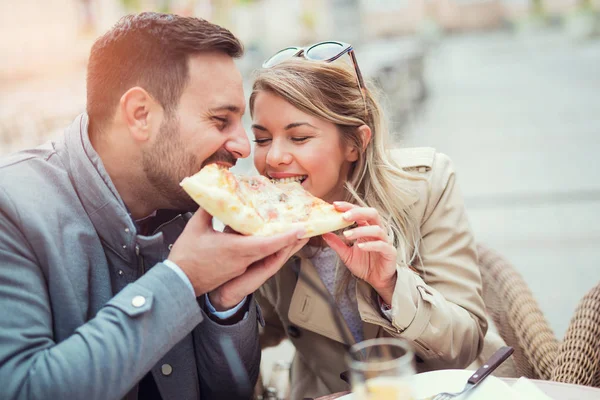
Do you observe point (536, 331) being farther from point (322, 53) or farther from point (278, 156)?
point (322, 53)

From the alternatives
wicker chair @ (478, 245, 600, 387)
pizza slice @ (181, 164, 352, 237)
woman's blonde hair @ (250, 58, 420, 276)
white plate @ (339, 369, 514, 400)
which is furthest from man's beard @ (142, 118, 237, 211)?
wicker chair @ (478, 245, 600, 387)

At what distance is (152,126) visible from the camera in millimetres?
1994

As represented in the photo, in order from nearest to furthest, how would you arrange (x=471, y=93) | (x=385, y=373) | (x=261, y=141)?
(x=385, y=373) < (x=261, y=141) < (x=471, y=93)

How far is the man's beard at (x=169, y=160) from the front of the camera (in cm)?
199

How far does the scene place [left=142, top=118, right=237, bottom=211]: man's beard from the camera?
1.99 metres

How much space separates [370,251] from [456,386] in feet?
1.80

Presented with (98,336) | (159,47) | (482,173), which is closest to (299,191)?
(159,47)

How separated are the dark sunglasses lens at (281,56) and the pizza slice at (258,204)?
0.57m

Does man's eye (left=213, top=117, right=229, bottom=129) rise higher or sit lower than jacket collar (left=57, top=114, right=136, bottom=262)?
higher

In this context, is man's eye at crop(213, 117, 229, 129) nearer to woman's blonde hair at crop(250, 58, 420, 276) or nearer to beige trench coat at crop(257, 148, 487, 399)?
woman's blonde hair at crop(250, 58, 420, 276)

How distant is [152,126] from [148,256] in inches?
16.9

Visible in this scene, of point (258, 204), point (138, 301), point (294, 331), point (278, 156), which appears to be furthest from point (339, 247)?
point (138, 301)

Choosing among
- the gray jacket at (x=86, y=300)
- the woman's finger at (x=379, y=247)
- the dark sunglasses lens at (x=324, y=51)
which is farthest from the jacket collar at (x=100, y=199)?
the dark sunglasses lens at (x=324, y=51)

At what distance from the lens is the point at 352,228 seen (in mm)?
2422
